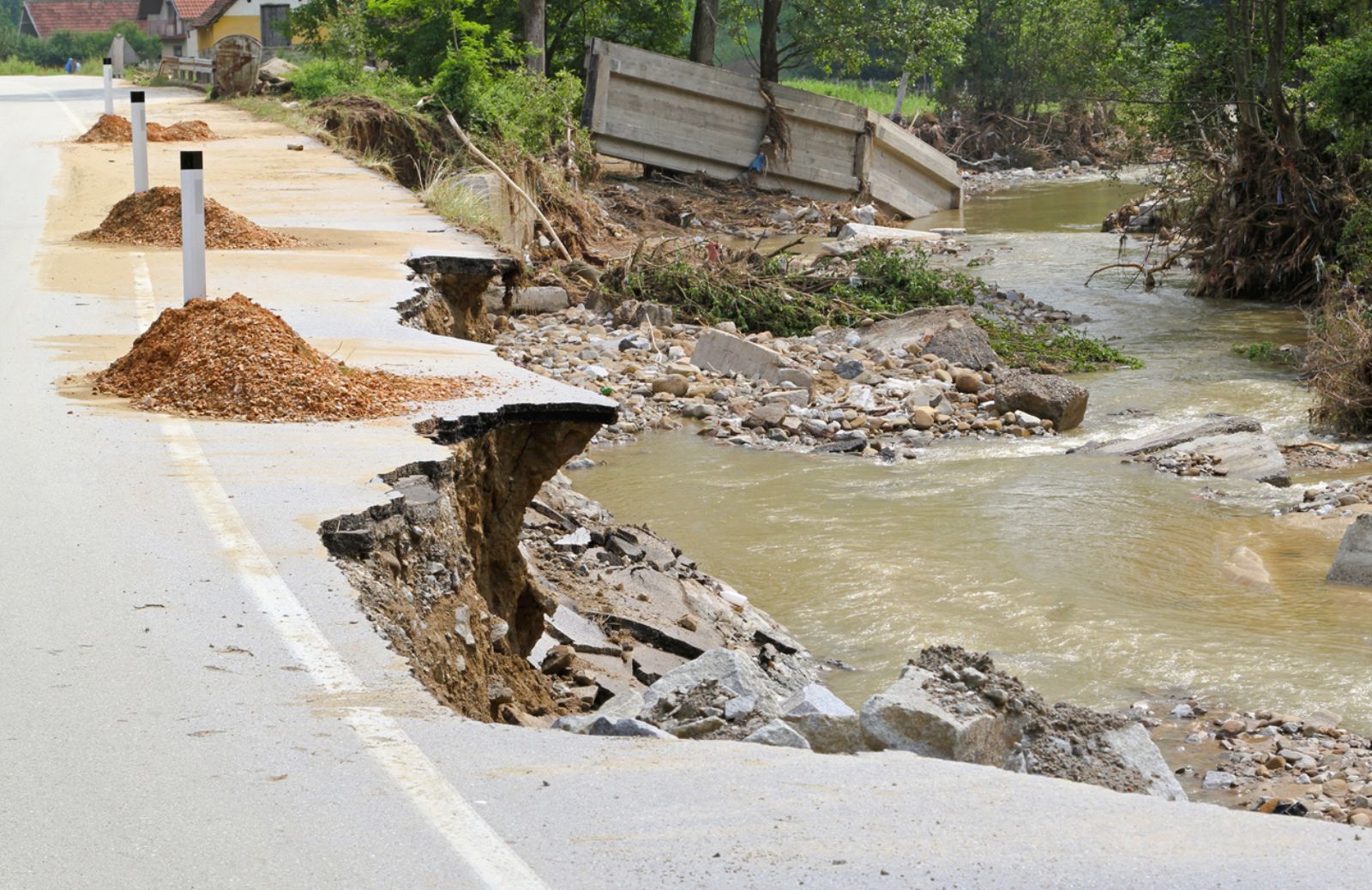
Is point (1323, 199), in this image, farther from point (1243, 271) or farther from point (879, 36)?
point (879, 36)

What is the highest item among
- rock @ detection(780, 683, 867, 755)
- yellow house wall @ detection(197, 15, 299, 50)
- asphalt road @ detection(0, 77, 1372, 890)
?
yellow house wall @ detection(197, 15, 299, 50)

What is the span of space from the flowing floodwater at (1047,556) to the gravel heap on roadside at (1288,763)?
1.13ft

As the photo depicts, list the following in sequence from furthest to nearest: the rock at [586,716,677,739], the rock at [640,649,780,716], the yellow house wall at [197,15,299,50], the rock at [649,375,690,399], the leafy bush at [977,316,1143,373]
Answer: the yellow house wall at [197,15,299,50]
the leafy bush at [977,316,1143,373]
the rock at [649,375,690,399]
the rock at [640,649,780,716]
the rock at [586,716,677,739]

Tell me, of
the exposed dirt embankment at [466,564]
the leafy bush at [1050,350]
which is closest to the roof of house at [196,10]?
the leafy bush at [1050,350]

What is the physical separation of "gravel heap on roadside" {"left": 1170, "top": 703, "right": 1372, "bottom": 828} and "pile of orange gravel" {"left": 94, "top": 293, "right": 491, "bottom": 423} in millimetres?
4399

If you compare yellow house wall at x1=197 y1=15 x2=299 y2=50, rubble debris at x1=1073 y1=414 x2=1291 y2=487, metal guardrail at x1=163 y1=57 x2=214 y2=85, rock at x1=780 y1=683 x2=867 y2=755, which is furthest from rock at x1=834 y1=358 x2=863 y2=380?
yellow house wall at x1=197 y1=15 x2=299 y2=50

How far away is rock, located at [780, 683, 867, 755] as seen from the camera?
534 centimetres

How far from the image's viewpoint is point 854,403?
597 inches

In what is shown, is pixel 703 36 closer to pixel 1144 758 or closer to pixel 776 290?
pixel 776 290

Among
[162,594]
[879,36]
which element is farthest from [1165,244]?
[162,594]

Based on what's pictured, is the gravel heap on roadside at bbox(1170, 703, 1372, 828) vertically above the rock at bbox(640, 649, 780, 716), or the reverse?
the rock at bbox(640, 649, 780, 716)

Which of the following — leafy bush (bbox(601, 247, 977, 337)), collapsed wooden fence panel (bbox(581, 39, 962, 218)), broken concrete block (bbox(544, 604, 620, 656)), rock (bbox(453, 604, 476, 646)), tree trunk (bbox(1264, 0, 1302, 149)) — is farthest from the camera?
collapsed wooden fence panel (bbox(581, 39, 962, 218))

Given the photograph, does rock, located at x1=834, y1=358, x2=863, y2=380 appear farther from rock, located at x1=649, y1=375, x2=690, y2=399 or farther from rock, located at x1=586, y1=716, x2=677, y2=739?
rock, located at x1=586, y1=716, x2=677, y2=739

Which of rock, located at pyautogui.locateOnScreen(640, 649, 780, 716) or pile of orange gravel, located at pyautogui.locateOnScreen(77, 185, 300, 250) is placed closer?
rock, located at pyautogui.locateOnScreen(640, 649, 780, 716)
